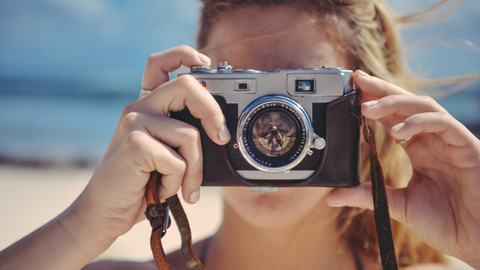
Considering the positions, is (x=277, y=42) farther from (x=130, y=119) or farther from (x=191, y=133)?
(x=130, y=119)

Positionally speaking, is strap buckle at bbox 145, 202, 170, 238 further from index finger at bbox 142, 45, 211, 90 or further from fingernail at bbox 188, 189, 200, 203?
index finger at bbox 142, 45, 211, 90

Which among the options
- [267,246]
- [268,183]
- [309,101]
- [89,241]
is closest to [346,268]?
[267,246]

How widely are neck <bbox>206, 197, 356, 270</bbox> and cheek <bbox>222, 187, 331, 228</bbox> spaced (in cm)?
14

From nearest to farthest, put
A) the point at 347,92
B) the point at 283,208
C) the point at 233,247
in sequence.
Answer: the point at 347,92 < the point at 283,208 < the point at 233,247

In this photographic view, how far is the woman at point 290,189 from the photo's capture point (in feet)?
3.56


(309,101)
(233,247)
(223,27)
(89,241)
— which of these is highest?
(223,27)

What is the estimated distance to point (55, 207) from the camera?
386cm

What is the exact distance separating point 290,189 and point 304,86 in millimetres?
484

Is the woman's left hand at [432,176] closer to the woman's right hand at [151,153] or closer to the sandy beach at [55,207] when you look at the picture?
the woman's right hand at [151,153]

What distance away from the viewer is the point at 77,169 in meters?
5.27

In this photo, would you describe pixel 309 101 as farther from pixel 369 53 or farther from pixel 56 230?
pixel 56 230

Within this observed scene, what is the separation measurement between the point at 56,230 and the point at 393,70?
5.19 feet

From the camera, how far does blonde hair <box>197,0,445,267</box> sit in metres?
1.54

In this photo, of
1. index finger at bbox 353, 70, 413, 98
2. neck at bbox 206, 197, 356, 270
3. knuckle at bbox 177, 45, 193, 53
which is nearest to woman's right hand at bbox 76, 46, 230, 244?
knuckle at bbox 177, 45, 193, 53
